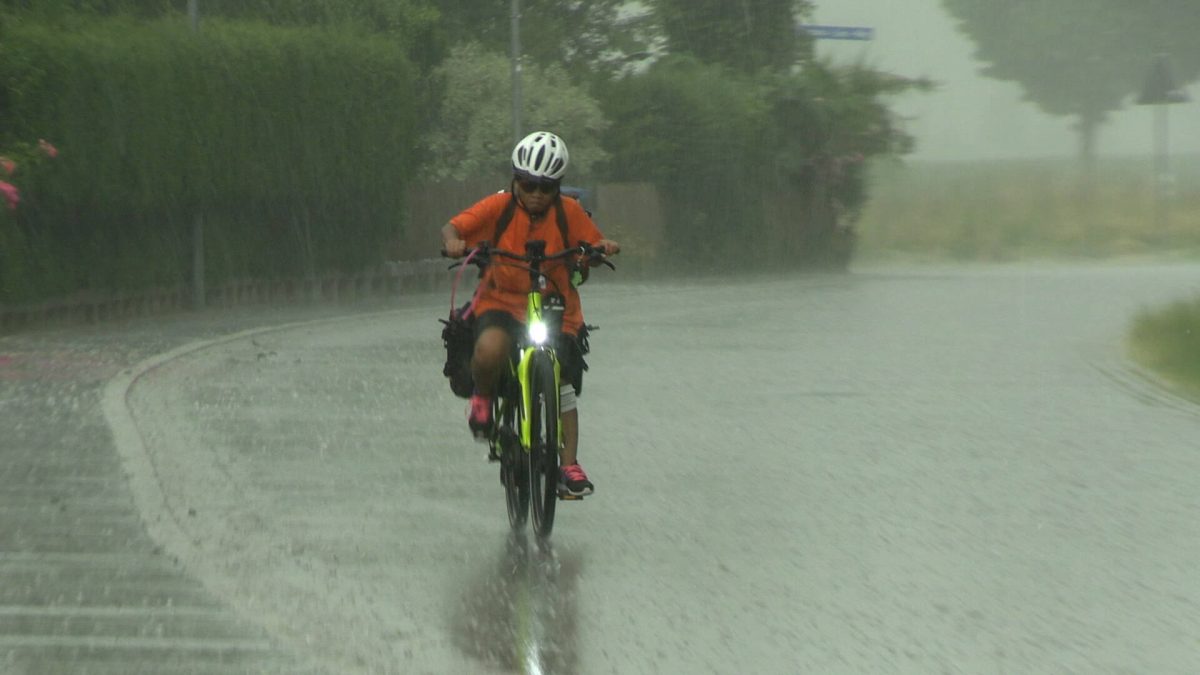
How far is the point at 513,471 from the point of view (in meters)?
9.02

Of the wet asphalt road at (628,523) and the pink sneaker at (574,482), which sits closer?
the wet asphalt road at (628,523)

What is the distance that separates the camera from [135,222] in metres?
26.1

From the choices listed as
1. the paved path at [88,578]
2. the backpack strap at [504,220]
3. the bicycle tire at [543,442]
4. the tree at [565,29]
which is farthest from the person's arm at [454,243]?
the tree at [565,29]

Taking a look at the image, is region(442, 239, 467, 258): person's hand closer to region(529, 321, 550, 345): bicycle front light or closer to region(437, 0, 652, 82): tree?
region(529, 321, 550, 345): bicycle front light

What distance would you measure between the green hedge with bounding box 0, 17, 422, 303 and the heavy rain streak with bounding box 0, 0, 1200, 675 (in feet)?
0.21

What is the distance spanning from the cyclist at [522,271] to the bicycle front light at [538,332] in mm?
114

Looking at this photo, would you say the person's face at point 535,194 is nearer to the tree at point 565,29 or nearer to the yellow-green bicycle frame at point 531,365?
the yellow-green bicycle frame at point 531,365

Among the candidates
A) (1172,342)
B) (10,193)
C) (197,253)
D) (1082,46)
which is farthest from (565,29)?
(1172,342)

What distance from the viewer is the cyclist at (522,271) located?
8.97 meters

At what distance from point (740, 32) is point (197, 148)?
25972 millimetres

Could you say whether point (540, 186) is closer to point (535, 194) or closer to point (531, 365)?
point (535, 194)

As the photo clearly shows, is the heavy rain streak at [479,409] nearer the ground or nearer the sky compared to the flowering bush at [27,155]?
nearer the ground

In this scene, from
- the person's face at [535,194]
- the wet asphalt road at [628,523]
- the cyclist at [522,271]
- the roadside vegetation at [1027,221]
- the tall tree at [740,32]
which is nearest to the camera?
the wet asphalt road at [628,523]

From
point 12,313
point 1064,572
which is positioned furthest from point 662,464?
point 12,313
